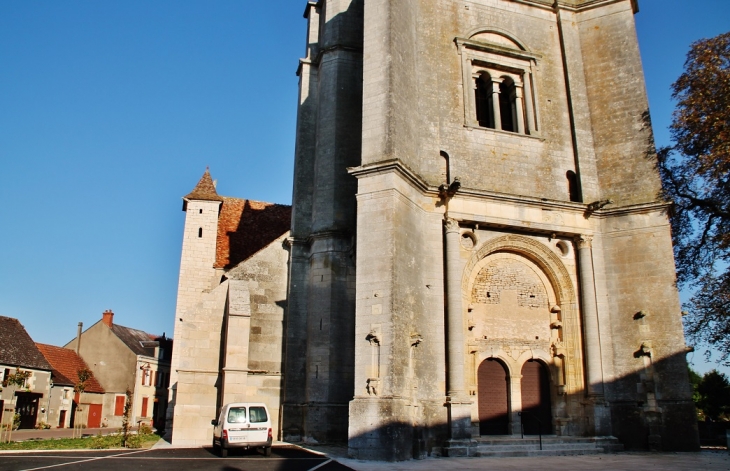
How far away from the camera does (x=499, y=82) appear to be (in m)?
18.8

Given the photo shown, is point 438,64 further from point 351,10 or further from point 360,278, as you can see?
point 360,278

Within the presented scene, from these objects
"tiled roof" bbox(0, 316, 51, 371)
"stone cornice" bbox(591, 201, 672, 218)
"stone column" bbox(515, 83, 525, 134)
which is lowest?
"tiled roof" bbox(0, 316, 51, 371)

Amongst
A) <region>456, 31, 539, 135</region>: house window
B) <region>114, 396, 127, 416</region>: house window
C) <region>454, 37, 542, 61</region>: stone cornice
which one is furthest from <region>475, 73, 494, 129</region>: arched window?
<region>114, 396, 127, 416</region>: house window

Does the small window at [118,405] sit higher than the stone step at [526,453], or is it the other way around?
the small window at [118,405]

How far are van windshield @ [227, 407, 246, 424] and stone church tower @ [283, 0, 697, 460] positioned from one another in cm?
284

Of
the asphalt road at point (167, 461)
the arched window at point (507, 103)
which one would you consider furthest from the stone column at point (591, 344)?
the asphalt road at point (167, 461)

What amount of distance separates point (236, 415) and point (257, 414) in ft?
1.62

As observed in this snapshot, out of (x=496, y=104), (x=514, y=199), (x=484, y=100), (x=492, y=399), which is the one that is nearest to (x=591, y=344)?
(x=492, y=399)

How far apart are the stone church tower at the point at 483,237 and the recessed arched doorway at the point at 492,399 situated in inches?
1.6

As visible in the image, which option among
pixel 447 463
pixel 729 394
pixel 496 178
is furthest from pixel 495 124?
pixel 729 394

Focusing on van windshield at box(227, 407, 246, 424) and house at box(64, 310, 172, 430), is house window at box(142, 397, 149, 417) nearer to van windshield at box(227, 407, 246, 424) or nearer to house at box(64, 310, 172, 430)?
house at box(64, 310, 172, 430)

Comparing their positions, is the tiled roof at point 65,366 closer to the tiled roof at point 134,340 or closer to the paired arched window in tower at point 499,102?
the tiled roof at point 134,340

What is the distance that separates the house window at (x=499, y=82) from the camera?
18219 mm

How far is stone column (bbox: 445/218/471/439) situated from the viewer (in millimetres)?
14375
